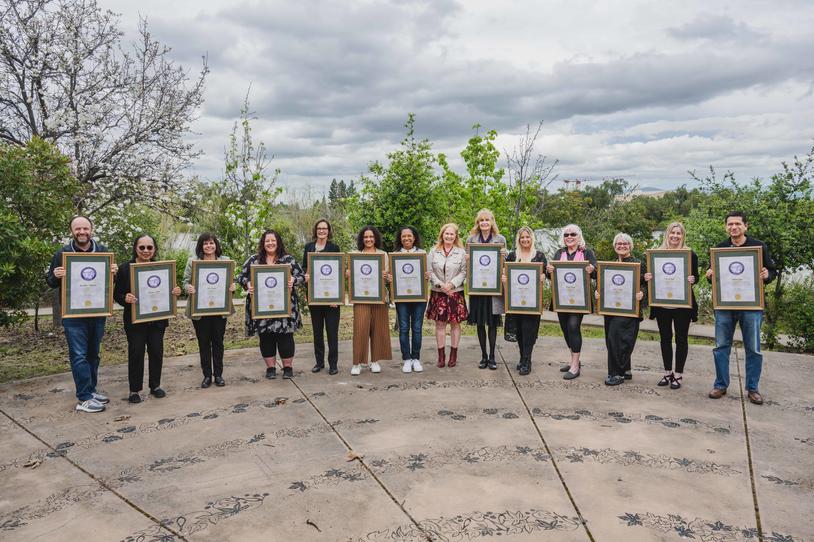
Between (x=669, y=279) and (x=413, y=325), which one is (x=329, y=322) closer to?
(x=413, y=325)

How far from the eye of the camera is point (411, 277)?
23.8 ft

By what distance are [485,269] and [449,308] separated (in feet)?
2.23

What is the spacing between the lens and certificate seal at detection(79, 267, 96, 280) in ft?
19.3

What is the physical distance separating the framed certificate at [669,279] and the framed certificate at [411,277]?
264cm

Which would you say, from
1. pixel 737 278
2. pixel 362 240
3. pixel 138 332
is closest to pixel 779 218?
pixel 737 278

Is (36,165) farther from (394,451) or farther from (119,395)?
(394,451)

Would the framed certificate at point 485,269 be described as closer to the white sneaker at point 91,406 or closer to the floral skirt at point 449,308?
the floral skirt at point 449,308

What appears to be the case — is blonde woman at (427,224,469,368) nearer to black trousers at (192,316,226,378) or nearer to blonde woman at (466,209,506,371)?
blonde woman at (466,209,506,371)

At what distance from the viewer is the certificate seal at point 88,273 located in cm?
588

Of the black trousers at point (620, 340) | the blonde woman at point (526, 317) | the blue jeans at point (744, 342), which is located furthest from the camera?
the blonde woman at point (526, 317)

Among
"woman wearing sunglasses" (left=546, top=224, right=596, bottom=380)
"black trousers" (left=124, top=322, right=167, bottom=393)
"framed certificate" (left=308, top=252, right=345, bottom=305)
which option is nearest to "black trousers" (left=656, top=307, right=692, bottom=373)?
"woman wearing sunglasses" (left=546, top=224, right=596, bottom=380)

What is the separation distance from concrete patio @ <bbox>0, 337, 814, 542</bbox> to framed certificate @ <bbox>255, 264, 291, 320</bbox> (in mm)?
867

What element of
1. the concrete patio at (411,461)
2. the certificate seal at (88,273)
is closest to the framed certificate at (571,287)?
the concrete patio at (411,461)

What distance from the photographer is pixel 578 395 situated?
637 cm
